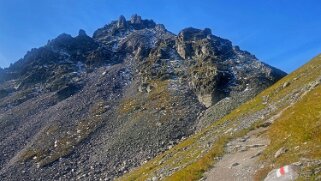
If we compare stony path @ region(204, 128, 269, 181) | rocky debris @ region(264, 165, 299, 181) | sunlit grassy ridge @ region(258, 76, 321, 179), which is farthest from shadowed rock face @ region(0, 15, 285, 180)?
rocky debris @ region(264, 165, 299, 181)

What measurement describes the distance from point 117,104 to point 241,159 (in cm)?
9126

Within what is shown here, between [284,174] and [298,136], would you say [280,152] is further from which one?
[284,174]

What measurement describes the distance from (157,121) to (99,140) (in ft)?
44.0

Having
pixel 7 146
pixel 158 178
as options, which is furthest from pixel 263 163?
pixel 7 146

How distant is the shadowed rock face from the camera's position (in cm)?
8825

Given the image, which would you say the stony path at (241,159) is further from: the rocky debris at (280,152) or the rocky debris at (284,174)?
the rocky debris at (284,174)

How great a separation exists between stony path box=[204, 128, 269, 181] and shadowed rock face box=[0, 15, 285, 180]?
→ 1421 inches

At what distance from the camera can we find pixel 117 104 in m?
127

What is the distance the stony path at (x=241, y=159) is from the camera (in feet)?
112

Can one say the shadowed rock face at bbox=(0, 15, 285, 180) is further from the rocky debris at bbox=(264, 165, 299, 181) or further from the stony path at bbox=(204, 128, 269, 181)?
the rocky debris at bbox=(264, 165, 299, 181)

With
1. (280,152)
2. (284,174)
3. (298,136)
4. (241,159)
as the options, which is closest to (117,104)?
(241,159)

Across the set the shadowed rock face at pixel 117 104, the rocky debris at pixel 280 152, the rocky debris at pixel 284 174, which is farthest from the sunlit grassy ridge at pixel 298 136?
the shadowed rock face at pixel 117 104

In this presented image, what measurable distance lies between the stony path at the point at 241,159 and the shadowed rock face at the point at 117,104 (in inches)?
1421

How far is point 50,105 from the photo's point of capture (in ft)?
470
